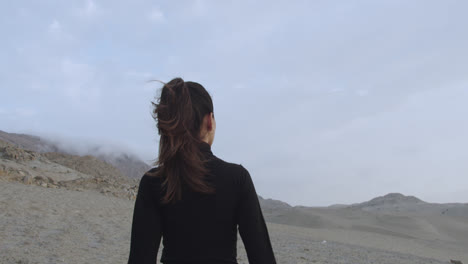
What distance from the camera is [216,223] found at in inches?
72.5

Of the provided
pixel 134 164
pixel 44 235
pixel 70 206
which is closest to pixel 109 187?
pixel 70 206

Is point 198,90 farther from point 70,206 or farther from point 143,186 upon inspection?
point 70,206

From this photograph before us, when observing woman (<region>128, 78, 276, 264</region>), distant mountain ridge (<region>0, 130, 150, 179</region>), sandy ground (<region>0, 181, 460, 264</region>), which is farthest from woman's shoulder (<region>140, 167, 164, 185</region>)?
distant mountain ridge (<region>0, 130, 150, 179</region>)

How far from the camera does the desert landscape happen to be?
8.16 meters

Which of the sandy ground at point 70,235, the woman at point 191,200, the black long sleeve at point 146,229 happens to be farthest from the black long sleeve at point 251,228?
the sandy ground at point 70,235

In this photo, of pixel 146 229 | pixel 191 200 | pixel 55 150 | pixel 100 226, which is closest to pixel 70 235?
pixel 100 226

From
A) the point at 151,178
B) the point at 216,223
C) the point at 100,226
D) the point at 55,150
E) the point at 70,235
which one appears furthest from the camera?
the point at 55,150

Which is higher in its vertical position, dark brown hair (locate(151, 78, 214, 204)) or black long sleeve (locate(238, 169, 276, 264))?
dark brown hair (locate(151, 78, 214, 204))

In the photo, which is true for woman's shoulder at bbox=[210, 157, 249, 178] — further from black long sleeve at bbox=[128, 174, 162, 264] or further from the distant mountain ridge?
the distant mountain ridge

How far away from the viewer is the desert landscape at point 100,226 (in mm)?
8156

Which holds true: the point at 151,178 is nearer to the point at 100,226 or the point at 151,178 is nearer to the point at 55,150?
the point at 100,226

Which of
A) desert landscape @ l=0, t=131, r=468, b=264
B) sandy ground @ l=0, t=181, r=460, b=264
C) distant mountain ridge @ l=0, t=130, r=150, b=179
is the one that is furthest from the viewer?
distant mountain ridge @ l=0, t=130, r=150, b=179

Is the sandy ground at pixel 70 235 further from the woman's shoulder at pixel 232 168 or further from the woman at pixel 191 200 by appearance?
the woman's shoulder at pixel 232 168

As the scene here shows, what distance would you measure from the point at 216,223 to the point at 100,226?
32.1 ft
